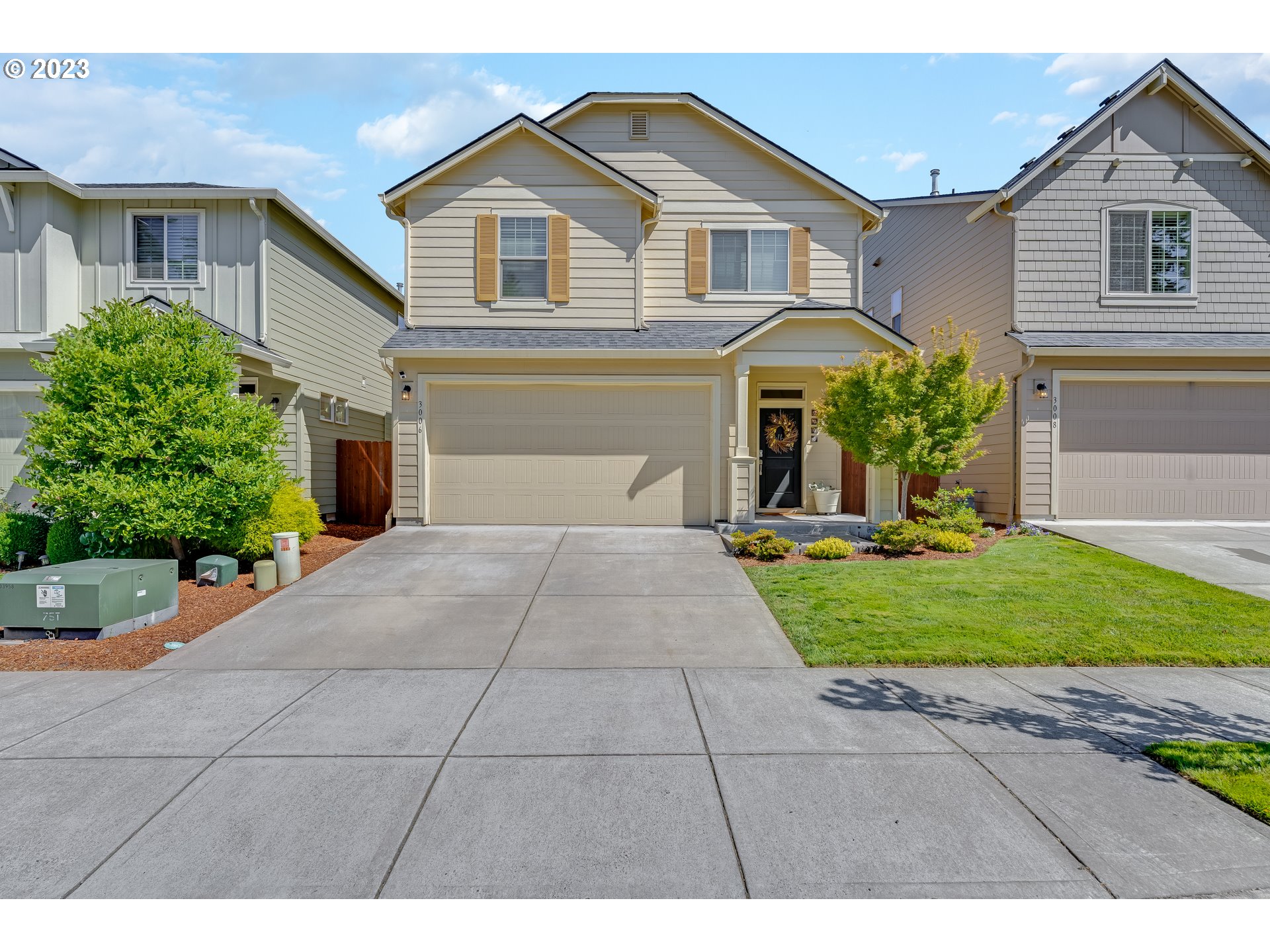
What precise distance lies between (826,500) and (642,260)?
6032mm

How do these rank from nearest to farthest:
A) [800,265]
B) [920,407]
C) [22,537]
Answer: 1. [22,537]
2. [920,407]
3. [800,265]

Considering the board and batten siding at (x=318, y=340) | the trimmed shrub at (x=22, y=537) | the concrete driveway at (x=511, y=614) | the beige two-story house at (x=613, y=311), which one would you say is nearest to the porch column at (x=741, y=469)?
the beige two-story house at (x=613, y=311)

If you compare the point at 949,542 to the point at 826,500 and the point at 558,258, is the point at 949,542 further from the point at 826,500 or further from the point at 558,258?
the point at 558,258

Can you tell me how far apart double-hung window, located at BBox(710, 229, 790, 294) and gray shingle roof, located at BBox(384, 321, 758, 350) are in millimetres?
872

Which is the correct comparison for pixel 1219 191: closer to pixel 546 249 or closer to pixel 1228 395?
pixel 1228 395

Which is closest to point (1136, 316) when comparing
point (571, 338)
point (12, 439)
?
point (571, 338)

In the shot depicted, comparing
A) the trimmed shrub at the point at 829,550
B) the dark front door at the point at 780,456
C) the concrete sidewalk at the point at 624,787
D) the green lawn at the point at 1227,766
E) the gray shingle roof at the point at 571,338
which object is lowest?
the concrete sidewalk at the point at 624,787

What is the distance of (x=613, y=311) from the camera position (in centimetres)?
1278

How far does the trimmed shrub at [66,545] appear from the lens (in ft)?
29.6

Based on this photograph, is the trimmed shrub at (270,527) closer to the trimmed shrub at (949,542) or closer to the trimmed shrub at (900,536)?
the trimmed shrub at (900,536)

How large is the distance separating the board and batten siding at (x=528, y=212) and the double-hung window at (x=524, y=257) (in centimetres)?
25

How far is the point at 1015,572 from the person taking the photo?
8734mm

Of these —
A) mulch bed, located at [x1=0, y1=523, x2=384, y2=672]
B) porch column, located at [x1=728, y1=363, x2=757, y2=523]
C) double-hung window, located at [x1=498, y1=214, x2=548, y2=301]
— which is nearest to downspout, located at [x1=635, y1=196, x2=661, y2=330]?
double-hung window, located at [x1=498, y1=214, x2=548, y2=301]

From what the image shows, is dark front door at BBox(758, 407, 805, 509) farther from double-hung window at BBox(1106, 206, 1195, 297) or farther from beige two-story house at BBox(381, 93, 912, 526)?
double-hung window at BBox(1106, 206, 1195, 297)
